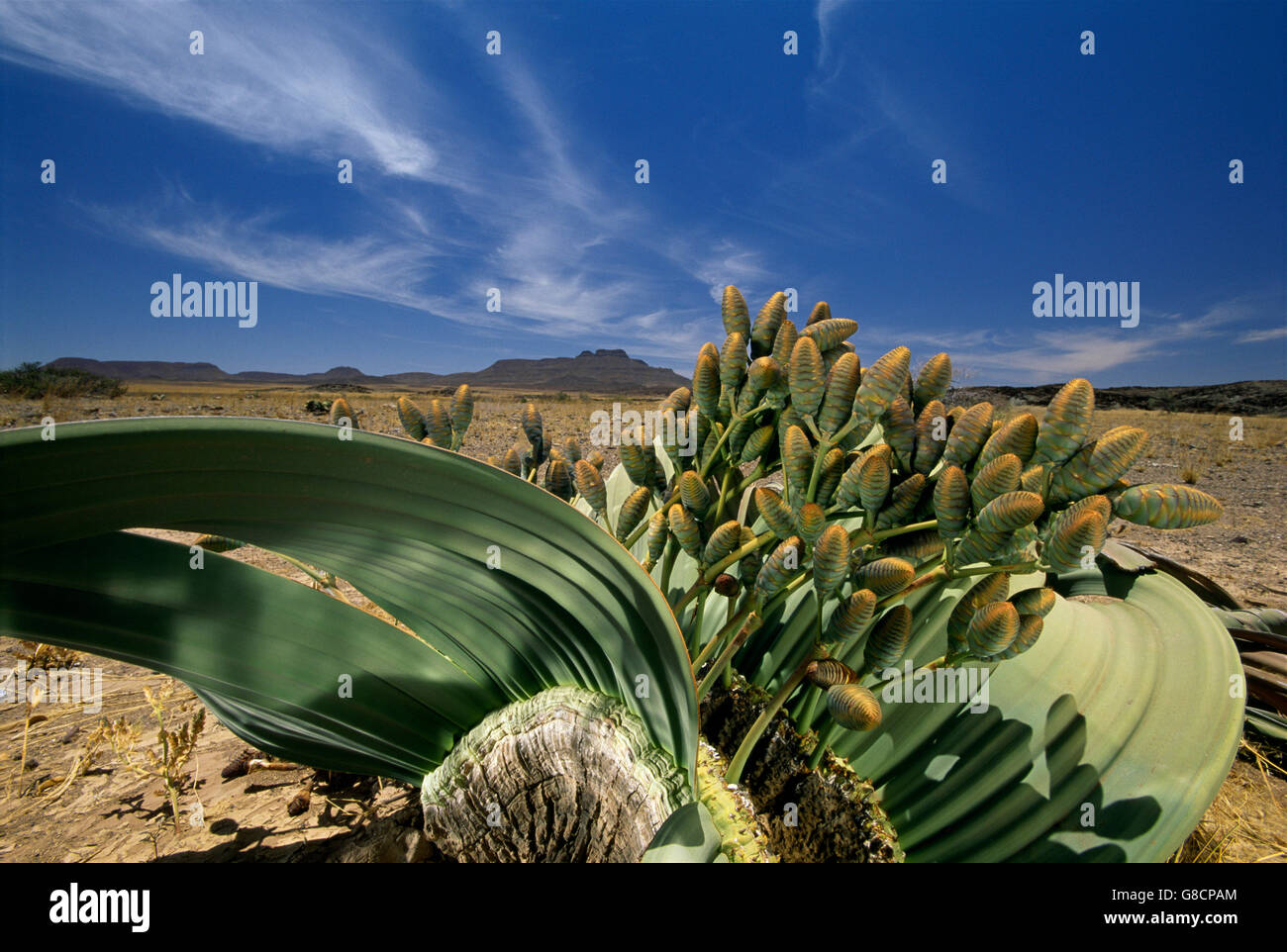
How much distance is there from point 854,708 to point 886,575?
170 millimetres

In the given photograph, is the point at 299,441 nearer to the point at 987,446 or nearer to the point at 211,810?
the point at 987,446

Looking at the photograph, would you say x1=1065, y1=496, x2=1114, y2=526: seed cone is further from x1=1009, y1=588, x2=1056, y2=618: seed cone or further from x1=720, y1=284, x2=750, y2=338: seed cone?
x1=720, y1=284, x2=750, y2=338: seed cone

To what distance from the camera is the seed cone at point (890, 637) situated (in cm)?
85

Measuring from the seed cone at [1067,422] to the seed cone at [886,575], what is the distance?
22 centimetres

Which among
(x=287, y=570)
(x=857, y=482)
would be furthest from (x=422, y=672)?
(x=287, y=570)

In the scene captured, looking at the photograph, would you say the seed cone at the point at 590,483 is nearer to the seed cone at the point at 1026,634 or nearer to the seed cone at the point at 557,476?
the seed cone at the point at 557,476

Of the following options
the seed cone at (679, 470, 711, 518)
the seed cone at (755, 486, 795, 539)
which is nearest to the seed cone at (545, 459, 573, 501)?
the seed cone at (679, 470, 711, 518)

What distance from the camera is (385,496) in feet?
2.50

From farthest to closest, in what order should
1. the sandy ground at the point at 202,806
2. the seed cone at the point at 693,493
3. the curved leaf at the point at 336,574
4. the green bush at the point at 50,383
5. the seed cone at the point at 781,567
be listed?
1. the green bush at the point at 50,383
2. the sandy ground at the point at 202,806
3. the seed cone at the point at 693,493
4. the seed cone at the point at 781,567
5. the curved leaf at the point at 336,574

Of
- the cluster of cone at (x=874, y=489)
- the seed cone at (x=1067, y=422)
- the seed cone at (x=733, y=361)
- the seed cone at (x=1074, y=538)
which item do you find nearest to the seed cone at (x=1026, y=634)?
the cluster of cone at (x=874, y=489)

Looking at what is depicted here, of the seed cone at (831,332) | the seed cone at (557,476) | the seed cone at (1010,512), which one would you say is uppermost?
the seed cone at (831,332)

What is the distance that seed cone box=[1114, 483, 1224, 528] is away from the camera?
2.33 ft

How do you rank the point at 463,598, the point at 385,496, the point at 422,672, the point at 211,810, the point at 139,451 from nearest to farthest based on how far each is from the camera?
Answer: the point at 139,451 < the point at 385,496 < the point at 463,598 < the point at 422,672 < the point at 211,810
